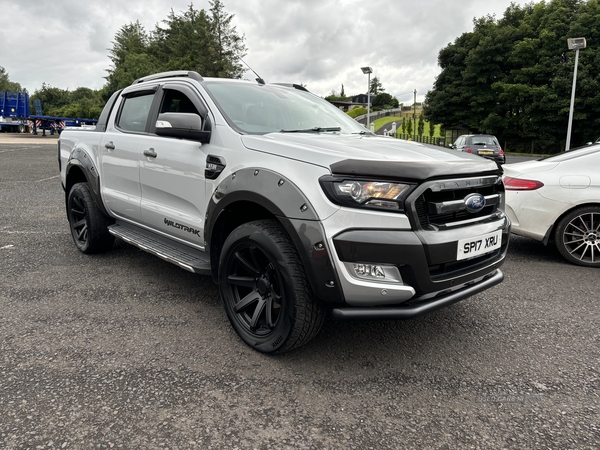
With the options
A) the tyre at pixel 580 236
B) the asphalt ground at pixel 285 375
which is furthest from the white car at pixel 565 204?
the asphalt ground at pixel 285 375

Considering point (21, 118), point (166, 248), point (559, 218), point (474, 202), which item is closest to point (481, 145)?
point (559, 218)

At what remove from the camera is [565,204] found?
4695 millimetres

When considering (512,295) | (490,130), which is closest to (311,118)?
(512,295)

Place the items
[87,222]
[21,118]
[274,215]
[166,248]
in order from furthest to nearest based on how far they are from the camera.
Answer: [21,118] < [87,222] < [166,248] < [274,215]

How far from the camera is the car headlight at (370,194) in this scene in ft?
7.63

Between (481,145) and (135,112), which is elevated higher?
(481,145)

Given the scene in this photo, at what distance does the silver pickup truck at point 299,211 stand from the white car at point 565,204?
2.09 metres

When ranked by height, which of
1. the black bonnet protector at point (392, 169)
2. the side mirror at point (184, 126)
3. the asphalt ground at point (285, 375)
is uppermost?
the side mirror at point (184, 126)

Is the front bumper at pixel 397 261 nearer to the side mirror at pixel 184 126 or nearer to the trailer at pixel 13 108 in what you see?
the side mirror at pixel 184 126

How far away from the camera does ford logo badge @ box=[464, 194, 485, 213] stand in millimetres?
2600

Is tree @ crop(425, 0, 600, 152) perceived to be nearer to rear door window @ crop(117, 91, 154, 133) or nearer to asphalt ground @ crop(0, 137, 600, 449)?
asphalt ground @ crop(0, 137, 600, 449)

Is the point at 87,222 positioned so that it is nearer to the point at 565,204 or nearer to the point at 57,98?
the point at 565,204

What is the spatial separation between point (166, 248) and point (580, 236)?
4.16 metres

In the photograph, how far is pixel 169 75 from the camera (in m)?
4.00
